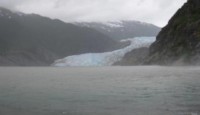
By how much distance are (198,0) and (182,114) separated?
170197mm

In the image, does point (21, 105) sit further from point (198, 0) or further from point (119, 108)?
point (198, 0)

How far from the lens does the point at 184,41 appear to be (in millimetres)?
176750

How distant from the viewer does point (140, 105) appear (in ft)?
110

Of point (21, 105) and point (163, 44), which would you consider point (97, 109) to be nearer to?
point (21, 105)

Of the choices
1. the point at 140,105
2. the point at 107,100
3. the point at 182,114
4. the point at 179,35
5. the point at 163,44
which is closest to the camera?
the point at 182,114

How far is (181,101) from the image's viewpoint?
117 feet

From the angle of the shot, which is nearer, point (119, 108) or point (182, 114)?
point (182, 114)

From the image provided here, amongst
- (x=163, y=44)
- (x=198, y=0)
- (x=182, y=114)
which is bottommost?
(x=182, y=114)

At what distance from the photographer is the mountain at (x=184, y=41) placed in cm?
16421

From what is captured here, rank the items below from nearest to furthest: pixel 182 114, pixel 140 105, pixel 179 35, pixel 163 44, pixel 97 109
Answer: pixel 182 114
pixel 97 109
pixel 140 105
pixel 179 35
pixel 163 44

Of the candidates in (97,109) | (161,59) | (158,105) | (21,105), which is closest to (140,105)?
(158,105)

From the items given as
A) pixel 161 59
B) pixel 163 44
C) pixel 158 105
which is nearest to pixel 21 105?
pixel 158 105

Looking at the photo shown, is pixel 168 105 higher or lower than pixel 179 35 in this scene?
lower

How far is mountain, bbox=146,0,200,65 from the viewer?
16421 centimetres
